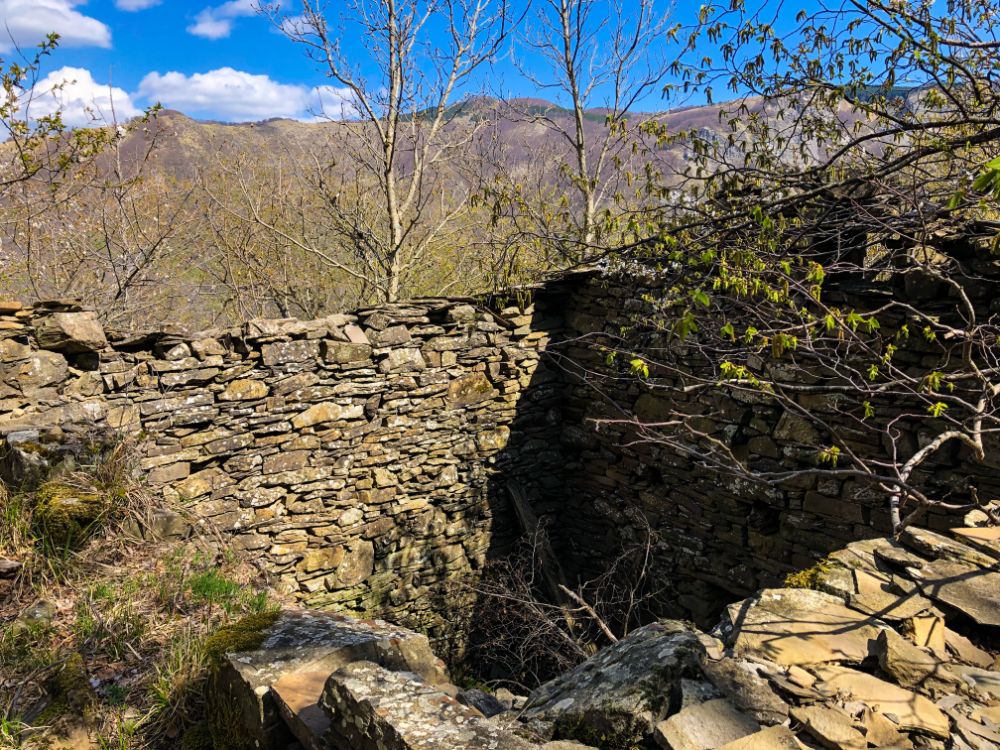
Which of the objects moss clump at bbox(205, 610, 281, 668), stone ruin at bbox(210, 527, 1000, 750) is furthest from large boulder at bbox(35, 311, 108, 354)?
stone ruin at bbox(210, 527, 1000, 750)

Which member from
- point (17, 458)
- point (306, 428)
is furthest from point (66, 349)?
point (306, 428)

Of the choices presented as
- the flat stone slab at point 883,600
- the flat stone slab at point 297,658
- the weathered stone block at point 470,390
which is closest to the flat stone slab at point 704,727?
the flat stone slab at point 883,600

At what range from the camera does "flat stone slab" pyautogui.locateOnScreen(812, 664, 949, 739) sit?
1.78 metres

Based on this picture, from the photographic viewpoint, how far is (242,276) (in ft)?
37.7

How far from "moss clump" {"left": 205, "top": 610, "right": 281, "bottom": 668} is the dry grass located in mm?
89

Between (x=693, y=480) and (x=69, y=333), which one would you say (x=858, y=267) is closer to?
(x=693, y=480)

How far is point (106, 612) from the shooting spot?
307 cm

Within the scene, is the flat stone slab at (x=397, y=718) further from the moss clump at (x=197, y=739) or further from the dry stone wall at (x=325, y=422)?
the dry stone wall at (x=325, y=422)

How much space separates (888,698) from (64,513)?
3685 millimetres

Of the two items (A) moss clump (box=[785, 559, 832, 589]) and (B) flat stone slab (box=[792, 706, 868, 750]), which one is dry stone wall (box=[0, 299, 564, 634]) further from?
(B) flat stone slab (box=[792, 706, 868, 750])

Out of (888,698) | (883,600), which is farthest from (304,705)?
(883,600)

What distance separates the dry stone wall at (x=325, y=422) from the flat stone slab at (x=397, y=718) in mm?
2790

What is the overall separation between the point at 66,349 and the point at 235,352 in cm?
102

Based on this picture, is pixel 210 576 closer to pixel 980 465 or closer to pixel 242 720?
pixel 242 720
